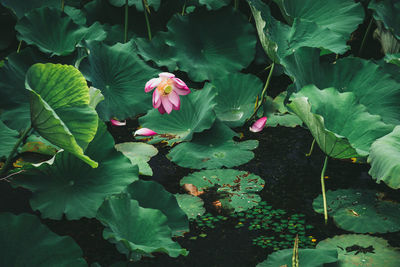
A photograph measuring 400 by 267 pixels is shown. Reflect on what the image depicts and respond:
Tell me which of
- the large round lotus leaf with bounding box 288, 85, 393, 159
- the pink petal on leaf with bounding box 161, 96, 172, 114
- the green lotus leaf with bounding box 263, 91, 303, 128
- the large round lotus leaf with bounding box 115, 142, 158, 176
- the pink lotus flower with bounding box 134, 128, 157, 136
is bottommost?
the large round lotus leaf with bounding box 115, 142, 158, 176

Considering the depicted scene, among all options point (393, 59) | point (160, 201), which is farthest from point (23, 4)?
point (393, 59)

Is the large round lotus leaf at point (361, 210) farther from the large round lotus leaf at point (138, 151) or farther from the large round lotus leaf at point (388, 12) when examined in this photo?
the large round lotus leaf at point (388, 12)

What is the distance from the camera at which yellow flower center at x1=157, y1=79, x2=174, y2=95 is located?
2.20m

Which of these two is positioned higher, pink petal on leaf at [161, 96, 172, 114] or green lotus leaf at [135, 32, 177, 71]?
green lotus leaf at [135, 32, 177, 71]

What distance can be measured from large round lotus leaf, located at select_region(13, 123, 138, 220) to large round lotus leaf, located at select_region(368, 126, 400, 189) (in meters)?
0.82

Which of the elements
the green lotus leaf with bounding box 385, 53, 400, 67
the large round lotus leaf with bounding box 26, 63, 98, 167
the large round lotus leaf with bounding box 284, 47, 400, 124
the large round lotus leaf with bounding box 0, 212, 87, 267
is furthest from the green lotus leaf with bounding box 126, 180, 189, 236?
the green lotus leaf with bounding box 385, 53, 400, 67

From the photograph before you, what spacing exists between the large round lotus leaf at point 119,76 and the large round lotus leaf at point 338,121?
835mm

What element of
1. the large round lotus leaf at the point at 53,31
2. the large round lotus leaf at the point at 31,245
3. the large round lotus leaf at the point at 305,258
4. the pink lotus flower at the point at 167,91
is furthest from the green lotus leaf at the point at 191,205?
the large round lotus leaf at the point at 53,31

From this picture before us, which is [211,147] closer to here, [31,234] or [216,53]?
[216,53]

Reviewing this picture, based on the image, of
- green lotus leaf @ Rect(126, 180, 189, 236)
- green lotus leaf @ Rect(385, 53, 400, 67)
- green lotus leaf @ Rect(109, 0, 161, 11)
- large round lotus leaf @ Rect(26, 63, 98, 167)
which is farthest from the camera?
green lotus leaf @ Rect(109, 0, 161, 11)

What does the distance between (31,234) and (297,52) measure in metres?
1.42

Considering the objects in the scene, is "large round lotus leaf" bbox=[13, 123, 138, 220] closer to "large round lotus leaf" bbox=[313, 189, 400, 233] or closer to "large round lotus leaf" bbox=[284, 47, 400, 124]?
"large round lotus leaf" bbox=[313, 189, 400, 233]

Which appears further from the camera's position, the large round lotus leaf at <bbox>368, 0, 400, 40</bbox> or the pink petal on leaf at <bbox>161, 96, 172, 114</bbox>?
the large round lotus leaf at <bbox>368, 0, 400, 40</bbox>

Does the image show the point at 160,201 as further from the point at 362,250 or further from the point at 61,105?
the point at 362,250
